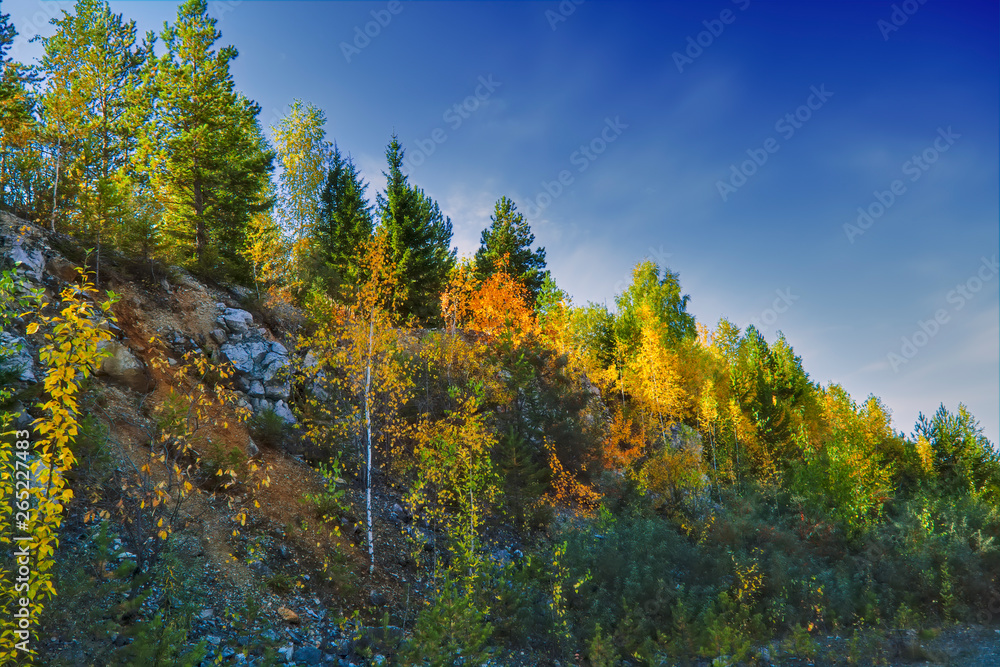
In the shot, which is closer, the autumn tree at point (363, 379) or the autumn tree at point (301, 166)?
the autumn tree at point (363, 379)

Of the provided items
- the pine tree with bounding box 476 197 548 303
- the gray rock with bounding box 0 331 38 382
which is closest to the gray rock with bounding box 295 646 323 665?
the gray rock with bounding box 0 331 38 382

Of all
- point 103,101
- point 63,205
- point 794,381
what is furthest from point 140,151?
point 794,381

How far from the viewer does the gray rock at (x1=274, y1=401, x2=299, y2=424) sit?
12422mm

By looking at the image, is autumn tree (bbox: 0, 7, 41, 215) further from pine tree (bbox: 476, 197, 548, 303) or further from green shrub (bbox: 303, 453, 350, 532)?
pine tree (bbox: 476, 197, 548, 303)

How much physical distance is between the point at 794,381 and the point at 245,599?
33.8m

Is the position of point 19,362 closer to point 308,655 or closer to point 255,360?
point 255,360

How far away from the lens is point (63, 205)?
1323 centimetres

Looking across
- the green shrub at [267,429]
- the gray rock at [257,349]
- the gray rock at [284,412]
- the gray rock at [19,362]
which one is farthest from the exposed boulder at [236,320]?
the gray rock at [19,362]

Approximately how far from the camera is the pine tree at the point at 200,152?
16406mm

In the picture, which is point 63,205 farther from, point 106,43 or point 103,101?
point 106,43

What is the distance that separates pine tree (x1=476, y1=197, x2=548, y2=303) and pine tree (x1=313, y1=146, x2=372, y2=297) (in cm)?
778

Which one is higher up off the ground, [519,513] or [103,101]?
[103,101]

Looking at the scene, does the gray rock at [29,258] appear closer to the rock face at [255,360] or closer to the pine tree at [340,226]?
the rock face at [255,360]

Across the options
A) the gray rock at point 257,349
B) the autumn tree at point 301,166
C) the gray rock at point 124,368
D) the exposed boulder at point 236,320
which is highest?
the autumn tree at point 301,166
